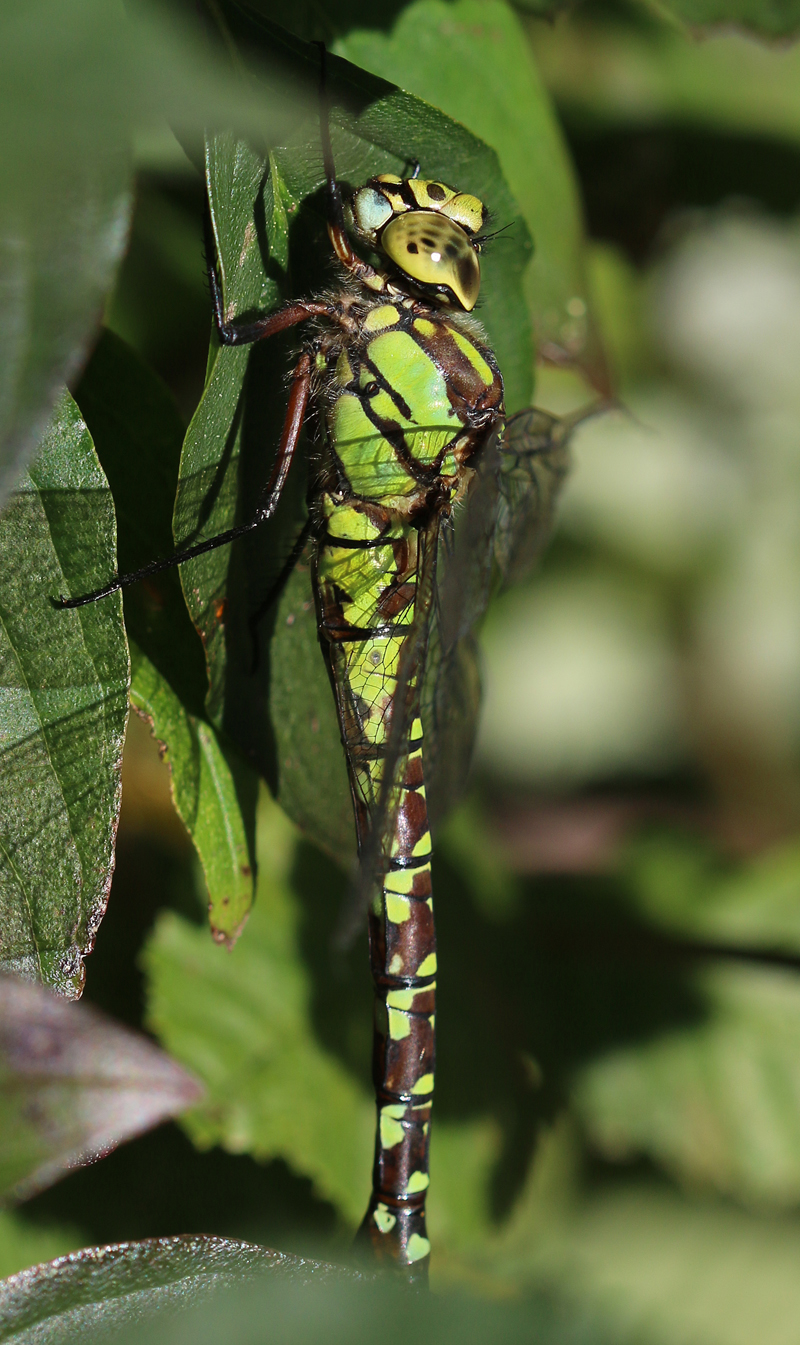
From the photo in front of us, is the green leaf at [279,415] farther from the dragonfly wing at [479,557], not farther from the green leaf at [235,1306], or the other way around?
the green leaf at [235,1306]

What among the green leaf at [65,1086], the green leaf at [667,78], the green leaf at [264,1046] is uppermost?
the green leaf at [667,78]

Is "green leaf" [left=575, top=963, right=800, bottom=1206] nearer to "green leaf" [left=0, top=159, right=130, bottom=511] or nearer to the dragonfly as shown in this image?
the dragonfly

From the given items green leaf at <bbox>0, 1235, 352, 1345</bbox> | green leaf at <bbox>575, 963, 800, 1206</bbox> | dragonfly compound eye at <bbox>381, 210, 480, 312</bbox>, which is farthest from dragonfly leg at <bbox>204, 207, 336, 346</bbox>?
green leaf at <bbox>575, 963, 800, 1206</bbox>

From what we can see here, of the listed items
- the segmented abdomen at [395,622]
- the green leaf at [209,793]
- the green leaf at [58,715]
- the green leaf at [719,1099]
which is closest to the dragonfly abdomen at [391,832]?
the segmented abdomen at [395,622]

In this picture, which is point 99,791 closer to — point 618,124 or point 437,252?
point 437,252

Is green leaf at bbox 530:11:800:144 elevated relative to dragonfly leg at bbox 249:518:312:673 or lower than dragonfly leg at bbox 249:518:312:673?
elevated

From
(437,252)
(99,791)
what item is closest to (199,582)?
(99,791)
